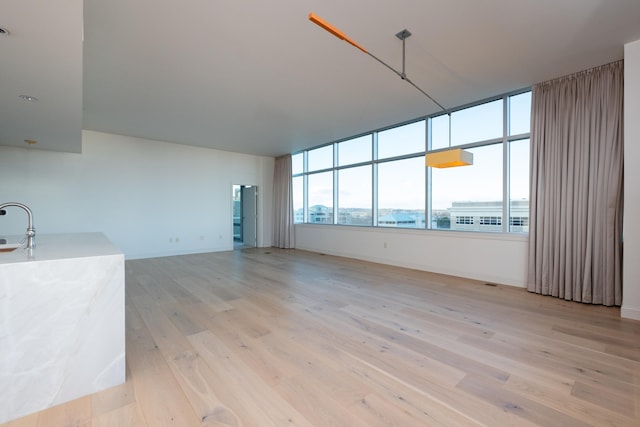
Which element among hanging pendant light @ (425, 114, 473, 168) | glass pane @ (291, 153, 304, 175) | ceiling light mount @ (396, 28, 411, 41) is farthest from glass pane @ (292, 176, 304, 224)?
ceiling light mount @ (396, 28, 411, 41)

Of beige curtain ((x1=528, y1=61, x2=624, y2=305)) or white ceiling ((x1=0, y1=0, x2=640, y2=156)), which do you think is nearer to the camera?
white ceiling ((x1=0, y1=0, x2=640, y2=156))

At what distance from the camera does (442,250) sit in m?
5.37

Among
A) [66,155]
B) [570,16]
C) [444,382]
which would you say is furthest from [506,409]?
[66,155]

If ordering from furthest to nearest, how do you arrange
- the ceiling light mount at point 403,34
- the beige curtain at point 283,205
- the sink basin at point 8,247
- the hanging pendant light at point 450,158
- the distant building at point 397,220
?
the beige curtain at point 283,205 < the distant building at point 397,220 < the hanging pendant light at point 450,158 < the ceiling light mount at point 403,34 < the sink basin at point 8,247

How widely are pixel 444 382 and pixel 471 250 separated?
3469 millimetres

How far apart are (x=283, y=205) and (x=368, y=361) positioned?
6949mm

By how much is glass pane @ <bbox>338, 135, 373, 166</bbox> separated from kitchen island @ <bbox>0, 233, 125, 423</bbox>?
581cm

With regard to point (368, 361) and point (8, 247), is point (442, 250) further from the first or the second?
point (8, 247)

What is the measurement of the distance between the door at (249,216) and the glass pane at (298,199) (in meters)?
1.26

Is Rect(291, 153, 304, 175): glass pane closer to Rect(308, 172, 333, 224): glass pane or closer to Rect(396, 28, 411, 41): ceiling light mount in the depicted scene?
Rect(308, 172, 333, 224): glass pane

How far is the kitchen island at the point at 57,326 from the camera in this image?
5.50 feet

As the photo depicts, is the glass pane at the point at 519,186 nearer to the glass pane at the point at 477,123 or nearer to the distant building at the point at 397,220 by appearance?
the glass pane at the point at 477,123

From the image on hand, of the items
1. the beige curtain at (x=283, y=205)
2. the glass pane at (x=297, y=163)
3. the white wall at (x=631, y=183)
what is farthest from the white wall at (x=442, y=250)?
the glass pane at (x=297, y=163)

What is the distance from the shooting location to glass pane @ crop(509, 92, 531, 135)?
4449 mm
